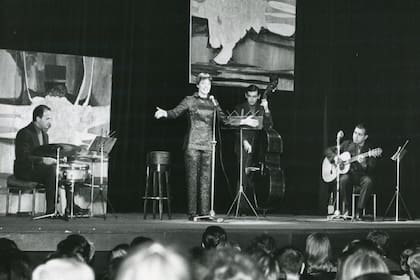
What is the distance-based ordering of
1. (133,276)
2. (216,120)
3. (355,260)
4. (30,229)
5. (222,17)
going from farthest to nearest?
(222,17)
(216,120)
(30,229)
(355,260)
(133,276)

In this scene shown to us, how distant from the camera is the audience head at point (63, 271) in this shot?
6.91 ft

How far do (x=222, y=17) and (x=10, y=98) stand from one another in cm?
319

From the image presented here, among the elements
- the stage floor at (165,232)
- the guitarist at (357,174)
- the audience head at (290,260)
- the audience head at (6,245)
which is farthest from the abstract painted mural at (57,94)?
the audience head at (290,260)

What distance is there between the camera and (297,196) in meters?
10.6

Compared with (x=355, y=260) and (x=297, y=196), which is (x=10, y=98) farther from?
(x=355, y=260)

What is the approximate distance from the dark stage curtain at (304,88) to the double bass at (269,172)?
1.29m

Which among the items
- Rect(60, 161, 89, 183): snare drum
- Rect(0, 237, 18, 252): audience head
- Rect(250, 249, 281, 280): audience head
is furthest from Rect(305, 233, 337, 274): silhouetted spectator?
Rect(60, 161, 89, 183): snare drum

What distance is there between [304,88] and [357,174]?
1.88 meters

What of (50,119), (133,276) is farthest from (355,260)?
(50,119)

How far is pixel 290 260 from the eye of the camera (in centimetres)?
361

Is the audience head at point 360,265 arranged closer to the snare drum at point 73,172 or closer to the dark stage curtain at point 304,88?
the snare drum at point 73,172

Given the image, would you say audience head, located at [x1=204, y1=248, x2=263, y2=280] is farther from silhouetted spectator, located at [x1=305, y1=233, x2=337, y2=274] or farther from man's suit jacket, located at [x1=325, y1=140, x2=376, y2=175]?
man's suit jacket, located at [x1=325, y1=140, x2=376, y2=175]

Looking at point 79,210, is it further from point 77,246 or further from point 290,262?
point 290,262

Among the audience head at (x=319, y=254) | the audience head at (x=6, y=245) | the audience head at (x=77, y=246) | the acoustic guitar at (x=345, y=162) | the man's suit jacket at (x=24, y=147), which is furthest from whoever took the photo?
the acoustic guitar at (x=345, y=162)
